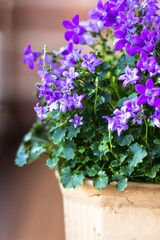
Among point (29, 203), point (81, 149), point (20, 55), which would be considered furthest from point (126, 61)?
point (20, 55)

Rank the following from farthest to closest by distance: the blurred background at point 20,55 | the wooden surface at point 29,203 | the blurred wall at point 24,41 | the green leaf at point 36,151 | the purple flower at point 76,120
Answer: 1. the blurred wall at point 24,41
2. the blurred background at point 20,55
3. the wooden surface at point 29,203
4. the green leaf at point 36,151
5. the purple flower at point 76,120

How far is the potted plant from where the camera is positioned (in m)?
0.62

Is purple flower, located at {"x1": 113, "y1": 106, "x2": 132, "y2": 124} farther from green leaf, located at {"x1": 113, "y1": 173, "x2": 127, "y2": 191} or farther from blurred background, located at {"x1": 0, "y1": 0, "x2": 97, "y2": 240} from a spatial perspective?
blurred background, located at {"x1": 0, "y1": 0, "x2": 97, "y2": 240}

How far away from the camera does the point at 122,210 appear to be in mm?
694

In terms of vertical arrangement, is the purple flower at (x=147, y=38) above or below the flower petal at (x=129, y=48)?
above

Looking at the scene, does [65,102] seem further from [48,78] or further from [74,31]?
[74,31]

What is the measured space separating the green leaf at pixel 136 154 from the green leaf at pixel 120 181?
0.11 feet

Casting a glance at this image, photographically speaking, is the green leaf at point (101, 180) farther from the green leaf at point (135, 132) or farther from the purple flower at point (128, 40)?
the purple flower at point (128, 40)

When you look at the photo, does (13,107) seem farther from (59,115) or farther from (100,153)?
(100,153)

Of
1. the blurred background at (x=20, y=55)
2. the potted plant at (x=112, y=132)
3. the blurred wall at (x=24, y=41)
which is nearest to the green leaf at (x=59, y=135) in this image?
the potted plant at (x=112, y=132)

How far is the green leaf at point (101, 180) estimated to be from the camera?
648 mm

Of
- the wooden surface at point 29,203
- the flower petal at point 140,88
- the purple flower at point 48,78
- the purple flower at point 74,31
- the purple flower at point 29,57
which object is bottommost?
the wooden surface at point 29,203

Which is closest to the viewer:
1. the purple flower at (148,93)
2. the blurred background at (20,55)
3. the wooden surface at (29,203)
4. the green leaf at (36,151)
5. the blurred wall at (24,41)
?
the purple flower at (148,93)

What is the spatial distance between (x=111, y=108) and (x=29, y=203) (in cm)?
72
